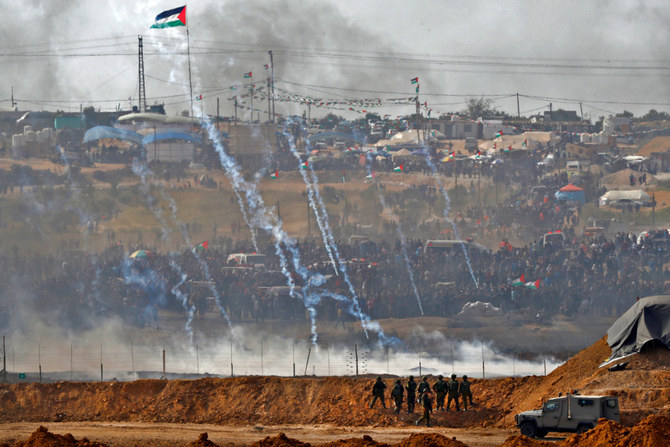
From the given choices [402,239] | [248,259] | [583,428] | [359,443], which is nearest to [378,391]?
[359,443]

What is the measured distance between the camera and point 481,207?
68.4m

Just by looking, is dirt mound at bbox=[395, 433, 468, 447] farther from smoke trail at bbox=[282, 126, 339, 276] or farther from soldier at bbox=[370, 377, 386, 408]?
smoke trail at bbox=[282, 126, 339, 276]

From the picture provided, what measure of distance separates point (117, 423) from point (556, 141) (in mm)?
66892

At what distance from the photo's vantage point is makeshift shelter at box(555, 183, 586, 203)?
2682 inches

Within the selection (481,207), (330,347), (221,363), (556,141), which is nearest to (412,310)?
(330,347)

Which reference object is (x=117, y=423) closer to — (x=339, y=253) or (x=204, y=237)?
(x=339, y=253)

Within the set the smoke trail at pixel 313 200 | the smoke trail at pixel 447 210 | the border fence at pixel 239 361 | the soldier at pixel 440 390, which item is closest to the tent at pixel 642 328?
the soldier at pixel 440 390

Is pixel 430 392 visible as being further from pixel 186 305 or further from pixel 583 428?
pixel 186 305

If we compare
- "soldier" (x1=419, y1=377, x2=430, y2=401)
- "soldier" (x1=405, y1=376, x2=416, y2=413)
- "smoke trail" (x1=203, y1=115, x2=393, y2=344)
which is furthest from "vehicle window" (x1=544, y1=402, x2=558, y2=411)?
"smoke trail" (x1=203, y1=115, x2=393, y2=344)

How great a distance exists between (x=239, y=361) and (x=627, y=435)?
2253cm

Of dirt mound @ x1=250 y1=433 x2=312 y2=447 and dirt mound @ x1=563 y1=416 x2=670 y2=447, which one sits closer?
dirt mound @ x1=563 y1=416 x2=670 y2=447

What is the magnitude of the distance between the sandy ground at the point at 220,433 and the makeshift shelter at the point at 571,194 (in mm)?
42479

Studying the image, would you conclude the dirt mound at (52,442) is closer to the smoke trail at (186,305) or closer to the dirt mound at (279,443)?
the dirt mound at (279,443)

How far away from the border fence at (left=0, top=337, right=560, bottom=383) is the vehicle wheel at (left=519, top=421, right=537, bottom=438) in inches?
464
